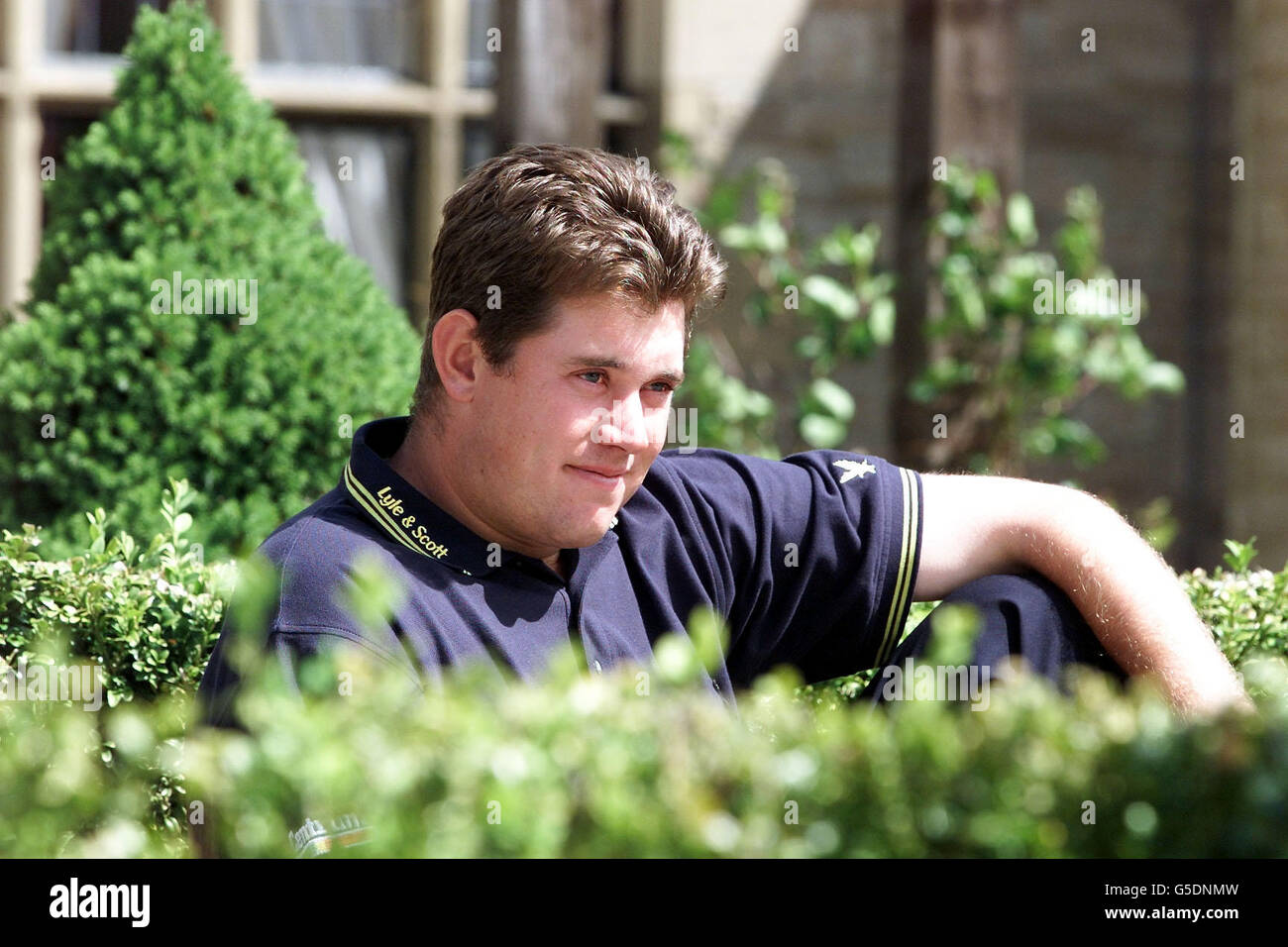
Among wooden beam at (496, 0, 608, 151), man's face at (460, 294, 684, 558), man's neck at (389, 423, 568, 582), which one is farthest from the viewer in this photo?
wooden beam at (496, 0, 608, 151)

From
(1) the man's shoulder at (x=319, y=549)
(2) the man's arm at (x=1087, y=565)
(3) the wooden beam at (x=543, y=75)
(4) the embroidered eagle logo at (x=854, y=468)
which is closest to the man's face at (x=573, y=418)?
(1) the man's shoulder at (x=319, y=549)

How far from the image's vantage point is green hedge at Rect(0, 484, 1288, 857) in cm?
97

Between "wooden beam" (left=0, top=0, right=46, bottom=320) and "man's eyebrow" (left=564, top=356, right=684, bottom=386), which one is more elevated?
"wooden beam" (left=0, top=0, right=46, bottom=320)

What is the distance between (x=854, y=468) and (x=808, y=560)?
196mm

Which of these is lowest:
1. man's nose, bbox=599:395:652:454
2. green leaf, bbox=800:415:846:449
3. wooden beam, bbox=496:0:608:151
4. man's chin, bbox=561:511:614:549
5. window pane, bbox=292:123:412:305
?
green leaf, bbox=800:415:846:449

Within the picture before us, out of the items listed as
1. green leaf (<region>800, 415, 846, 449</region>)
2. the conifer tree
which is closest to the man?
the conifer tree

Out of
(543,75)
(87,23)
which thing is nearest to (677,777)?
(543,75)

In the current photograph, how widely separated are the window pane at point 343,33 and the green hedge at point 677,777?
440 cm

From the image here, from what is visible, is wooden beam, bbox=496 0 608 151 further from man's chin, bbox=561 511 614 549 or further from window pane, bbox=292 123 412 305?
man's chin, bbox=561 511 614 549

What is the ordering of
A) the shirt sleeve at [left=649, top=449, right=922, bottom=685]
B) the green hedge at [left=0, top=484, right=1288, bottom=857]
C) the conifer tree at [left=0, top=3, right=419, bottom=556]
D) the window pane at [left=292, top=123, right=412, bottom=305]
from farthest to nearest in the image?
the window pane at [left=292, top=123, right=412, bottom=305] < the conifer tree at [left=0, top=3, right=419, bottom=556] < the shirt sleeve at [left=649, top=449, right=922, bottom=685] < the green hedge at [left=0, top=484, right=1288, bottom=857]

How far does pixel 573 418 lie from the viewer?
2.11 metres

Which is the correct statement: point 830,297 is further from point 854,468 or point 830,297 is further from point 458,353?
point 458,353

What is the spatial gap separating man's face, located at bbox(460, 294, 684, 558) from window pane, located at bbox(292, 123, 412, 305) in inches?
126
